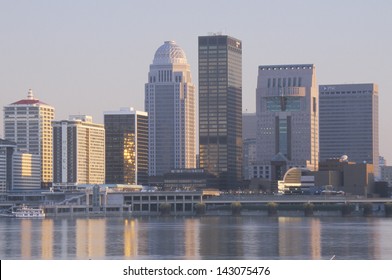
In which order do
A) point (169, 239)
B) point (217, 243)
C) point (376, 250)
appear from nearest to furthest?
point (376, 250) → point (217, 243) → point (169, 239)

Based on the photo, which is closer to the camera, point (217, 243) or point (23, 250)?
point (23, 250)

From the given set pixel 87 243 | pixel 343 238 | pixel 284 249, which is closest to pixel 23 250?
pixel 87 243

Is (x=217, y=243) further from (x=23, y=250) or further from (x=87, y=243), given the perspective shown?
(x=23, y=250)

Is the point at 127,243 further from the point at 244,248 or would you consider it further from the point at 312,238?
the point at 312,238

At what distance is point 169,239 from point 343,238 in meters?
20.6

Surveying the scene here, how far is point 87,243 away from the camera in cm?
11988

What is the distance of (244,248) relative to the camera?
10700cm
